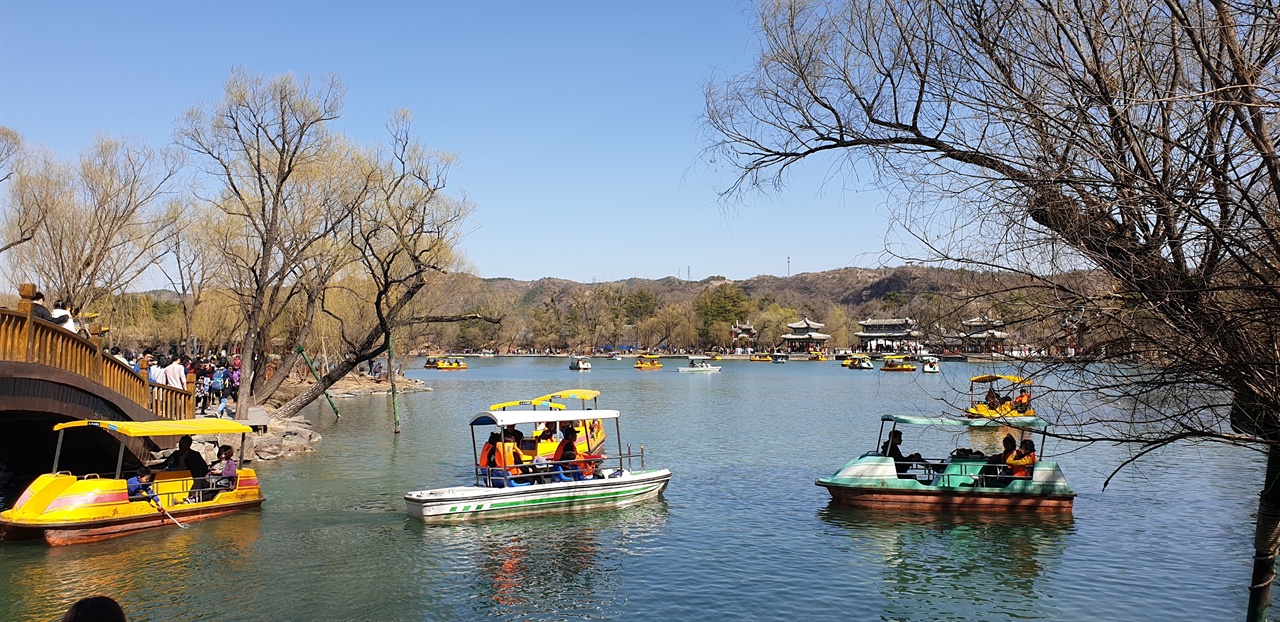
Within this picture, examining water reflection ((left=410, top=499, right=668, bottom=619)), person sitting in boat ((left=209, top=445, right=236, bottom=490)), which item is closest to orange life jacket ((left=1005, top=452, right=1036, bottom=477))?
water reflection ((left=410, top=499, right=668, bottom=619))

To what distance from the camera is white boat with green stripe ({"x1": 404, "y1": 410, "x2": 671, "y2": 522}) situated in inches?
796

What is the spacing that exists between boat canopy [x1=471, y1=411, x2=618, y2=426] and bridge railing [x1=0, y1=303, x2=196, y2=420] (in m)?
7.94

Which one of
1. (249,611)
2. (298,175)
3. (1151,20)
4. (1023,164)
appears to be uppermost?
(298,175)

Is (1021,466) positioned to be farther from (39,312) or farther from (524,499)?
(39,312)

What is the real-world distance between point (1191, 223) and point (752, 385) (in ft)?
245

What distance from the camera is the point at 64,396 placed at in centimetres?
1823

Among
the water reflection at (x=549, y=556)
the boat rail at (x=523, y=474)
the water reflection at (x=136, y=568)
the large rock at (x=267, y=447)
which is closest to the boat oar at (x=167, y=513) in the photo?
the water reflection at (x=136, y=568)

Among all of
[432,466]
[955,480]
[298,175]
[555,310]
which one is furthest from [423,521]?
[555,310]

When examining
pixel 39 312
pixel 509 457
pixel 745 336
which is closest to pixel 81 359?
pixel 39 312

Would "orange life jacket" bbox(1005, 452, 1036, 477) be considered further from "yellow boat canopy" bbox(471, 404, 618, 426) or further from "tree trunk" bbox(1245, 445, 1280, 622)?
"tree trunk" bbox(1245, 445, 1280, 622)

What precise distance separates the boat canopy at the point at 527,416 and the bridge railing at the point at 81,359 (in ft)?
26.1

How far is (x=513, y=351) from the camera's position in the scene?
198000mm

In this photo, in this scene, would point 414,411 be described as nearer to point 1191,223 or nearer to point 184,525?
point 184,525

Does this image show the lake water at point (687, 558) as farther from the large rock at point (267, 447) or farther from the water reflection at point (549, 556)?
the large rock at point (267, 447)
